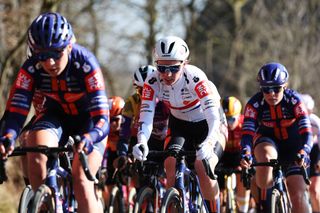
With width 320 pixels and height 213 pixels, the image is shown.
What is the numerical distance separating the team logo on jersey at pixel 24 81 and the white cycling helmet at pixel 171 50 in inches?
67.1

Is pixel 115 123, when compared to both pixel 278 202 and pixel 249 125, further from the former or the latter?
pixel 278 202

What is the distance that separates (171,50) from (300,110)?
2.13 metres

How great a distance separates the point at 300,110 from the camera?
954cm

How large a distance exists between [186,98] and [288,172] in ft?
6.00

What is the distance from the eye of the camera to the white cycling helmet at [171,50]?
8320 millimetres

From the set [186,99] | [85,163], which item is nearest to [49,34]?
[85,163]

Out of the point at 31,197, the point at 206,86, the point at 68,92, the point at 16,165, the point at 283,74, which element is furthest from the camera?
the point at 16,165

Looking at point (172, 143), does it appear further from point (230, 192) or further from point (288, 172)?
point (230, 192)

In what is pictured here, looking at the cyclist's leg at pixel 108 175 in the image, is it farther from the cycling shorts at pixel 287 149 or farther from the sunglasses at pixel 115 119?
the cycling shorts at pixel 287 149

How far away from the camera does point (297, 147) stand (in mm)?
9883

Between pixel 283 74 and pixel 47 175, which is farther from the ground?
pixel 283 74

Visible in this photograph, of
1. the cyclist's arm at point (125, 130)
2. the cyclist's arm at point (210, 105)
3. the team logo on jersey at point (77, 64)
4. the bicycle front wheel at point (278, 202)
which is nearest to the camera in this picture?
the team logo on jersey at point (77, 64)

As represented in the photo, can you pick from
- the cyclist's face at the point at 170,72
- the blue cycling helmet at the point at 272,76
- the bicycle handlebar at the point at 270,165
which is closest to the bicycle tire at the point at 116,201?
the bicycle handlebar at the point at 270,165

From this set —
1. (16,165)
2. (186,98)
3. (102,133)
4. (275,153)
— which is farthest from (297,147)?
(16,165)
